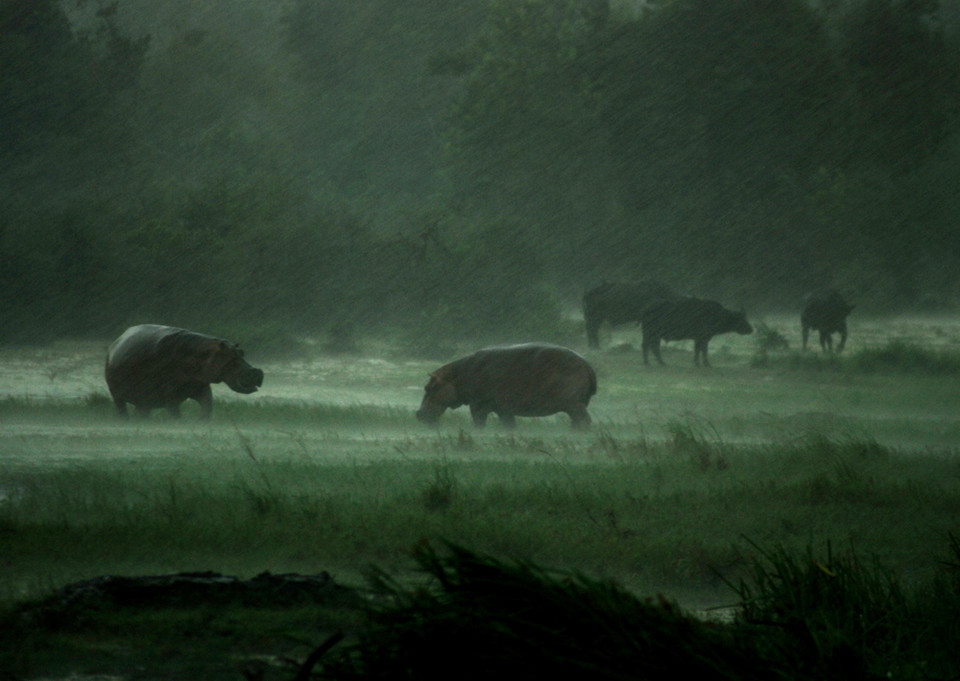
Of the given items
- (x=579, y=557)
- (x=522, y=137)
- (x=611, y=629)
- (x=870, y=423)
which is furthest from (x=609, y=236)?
(x=611, y=629)

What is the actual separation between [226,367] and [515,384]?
355 centimetres

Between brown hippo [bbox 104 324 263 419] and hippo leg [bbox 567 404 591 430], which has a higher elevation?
brown hippo [bbox 104 324 263 419]

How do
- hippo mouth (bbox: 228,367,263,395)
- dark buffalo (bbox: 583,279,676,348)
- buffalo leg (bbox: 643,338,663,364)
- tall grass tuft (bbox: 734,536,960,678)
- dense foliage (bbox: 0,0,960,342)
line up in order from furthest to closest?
dark buffalo (bbox: 583,279,676,348), dense foliage (bbox: 0,0,960,342), buffalo leg (bbox: 643,338,663,364), hippo mouth (bbox: 228,367,263,395), tall grass tuft (bbox: 734,536,960,678)

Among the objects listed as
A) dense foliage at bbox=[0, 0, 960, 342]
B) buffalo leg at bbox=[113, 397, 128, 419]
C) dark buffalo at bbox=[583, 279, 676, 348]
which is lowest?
buffalo leg at bbox=[113, 397, 128, 419]

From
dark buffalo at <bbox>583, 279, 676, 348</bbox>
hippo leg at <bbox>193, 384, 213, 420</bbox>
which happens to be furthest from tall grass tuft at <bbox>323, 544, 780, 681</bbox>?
dark buffalo at <bbox>583, 279, 676, 348</bbox>

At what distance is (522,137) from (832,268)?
8.21 metres

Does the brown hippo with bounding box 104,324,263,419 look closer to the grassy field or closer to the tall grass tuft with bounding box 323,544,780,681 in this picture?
the grassy field

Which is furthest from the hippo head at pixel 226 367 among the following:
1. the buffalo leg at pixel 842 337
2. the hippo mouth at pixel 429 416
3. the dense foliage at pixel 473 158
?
the buffalo leg at pixel 842 337

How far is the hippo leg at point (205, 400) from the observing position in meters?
14.7

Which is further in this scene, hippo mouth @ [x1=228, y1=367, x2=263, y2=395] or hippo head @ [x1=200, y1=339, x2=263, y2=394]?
hippo mouth @ [x1=228, y1=367, x2=263, y2=395]

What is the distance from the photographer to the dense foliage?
25.1 metres

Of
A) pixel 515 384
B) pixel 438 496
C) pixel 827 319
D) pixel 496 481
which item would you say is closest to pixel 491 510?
pixel 438 496

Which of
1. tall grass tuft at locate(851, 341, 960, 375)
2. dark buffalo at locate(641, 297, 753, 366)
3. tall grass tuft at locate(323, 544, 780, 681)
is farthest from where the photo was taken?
dark buffalo at locate(641, 297, 753, 366)

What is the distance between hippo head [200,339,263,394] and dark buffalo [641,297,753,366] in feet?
29.8
